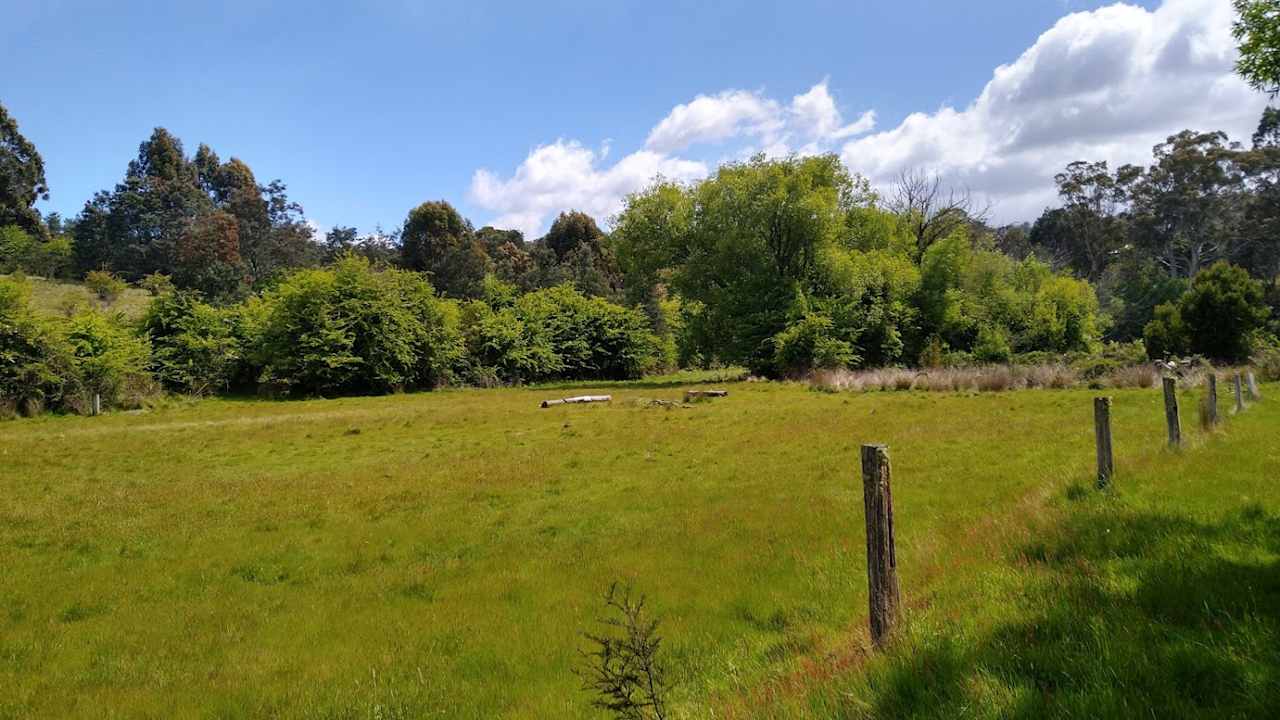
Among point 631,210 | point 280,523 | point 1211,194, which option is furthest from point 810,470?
point 1211,194

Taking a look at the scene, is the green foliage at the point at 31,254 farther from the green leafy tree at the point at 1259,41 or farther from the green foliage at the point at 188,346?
the green leafy tree at the point at 1259,41

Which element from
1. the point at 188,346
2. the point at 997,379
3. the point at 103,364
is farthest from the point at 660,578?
the point at 188,346

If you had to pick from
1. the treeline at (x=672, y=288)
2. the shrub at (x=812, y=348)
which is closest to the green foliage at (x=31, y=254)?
the treeline at (x=672, y=288)

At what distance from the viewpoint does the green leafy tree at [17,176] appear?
185 ft

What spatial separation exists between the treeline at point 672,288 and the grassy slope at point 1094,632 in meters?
31.1

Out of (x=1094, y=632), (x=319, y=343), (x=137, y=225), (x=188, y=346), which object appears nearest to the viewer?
(x=1094, y=632)

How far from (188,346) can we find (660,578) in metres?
34.6

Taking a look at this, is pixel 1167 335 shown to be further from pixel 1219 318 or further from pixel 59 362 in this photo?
pixel 59 362

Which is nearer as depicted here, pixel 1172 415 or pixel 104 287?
pixel 1172 415

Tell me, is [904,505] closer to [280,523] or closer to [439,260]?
[280,523]

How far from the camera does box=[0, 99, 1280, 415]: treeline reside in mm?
33594

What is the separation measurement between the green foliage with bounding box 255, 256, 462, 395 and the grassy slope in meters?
34.5

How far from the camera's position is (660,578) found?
7453 mm

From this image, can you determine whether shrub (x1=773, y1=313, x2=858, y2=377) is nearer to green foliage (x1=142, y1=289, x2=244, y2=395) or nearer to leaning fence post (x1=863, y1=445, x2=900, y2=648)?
green foliage (x1=142, y1=289, x2=244, y2=395)
